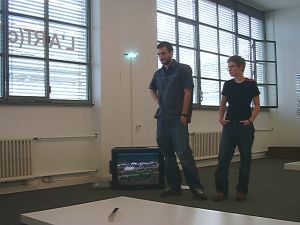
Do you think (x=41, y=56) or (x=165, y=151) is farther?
(x=41, y=56)

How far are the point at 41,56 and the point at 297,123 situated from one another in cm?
577

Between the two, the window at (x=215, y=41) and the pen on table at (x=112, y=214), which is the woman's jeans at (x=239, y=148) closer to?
the pen on table at (x=112, y=214)

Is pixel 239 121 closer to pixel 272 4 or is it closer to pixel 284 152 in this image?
pixel 284 152

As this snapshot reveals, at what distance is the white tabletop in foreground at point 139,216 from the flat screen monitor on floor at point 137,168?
60.8 inches

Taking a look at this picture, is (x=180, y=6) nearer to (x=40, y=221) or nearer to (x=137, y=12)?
(x=137, y=12)

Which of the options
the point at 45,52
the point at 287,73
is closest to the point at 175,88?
the point at 45,52

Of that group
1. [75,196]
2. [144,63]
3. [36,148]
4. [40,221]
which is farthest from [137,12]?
[40,221]

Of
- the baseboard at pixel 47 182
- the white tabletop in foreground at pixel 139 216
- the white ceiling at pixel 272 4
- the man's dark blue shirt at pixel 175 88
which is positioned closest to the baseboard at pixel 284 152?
the white ceiling at pixel 272 4

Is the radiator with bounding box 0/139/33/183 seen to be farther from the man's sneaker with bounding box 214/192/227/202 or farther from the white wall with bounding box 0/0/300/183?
the man's sneaker with bounding box 214/192/227/202

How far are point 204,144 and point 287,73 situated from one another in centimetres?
303

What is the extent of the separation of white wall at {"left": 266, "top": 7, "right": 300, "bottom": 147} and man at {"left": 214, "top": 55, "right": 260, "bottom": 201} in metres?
5.42

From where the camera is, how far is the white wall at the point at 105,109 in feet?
14.7

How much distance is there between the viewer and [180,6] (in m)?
6.64

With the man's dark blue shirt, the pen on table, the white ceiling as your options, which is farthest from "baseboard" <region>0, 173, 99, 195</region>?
the white ceiling
